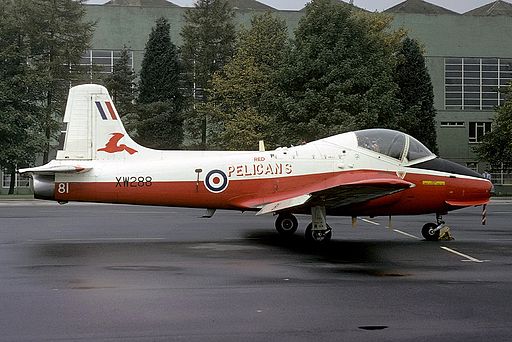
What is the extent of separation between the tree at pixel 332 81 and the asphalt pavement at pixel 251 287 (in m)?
25.5

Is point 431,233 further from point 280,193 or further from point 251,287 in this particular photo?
point 251,287

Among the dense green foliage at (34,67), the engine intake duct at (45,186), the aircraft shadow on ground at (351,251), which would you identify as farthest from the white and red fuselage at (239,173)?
the dense green foliage at (34,67)

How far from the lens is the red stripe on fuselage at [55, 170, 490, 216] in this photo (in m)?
15.5

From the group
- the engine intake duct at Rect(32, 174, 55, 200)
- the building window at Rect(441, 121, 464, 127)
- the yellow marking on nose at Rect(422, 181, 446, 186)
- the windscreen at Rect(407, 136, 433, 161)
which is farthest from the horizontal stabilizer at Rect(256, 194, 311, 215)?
the building window at Rect(441, 121, 464, 127)

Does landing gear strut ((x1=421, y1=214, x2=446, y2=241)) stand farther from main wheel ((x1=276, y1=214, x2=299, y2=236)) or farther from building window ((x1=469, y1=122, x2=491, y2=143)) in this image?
building window ((x1=469, y1=122, x2=491, y2=143))

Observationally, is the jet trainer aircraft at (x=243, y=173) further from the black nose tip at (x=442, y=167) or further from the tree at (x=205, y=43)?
the tree at (x=205, y=43)

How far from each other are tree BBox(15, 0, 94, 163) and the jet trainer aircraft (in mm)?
34501

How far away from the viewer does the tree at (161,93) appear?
52500 millimetres

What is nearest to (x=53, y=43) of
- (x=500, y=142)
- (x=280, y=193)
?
(x=500, y=142)

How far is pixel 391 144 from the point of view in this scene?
1609cm

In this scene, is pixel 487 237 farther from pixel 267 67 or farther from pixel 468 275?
pixel 267 67

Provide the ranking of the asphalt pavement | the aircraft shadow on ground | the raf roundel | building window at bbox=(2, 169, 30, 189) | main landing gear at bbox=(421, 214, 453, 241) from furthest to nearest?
1. building window at bbox=(2, 169, 30, 189)
2. main landing gear at bbox=(421, 214, 453, 241)
3. the raf roundel
4. the aircraft shadow on ground
5. the asphalt pavement

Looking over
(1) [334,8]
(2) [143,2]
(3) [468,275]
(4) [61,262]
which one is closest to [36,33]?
(1) [334,8]

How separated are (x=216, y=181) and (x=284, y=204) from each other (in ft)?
5.45
